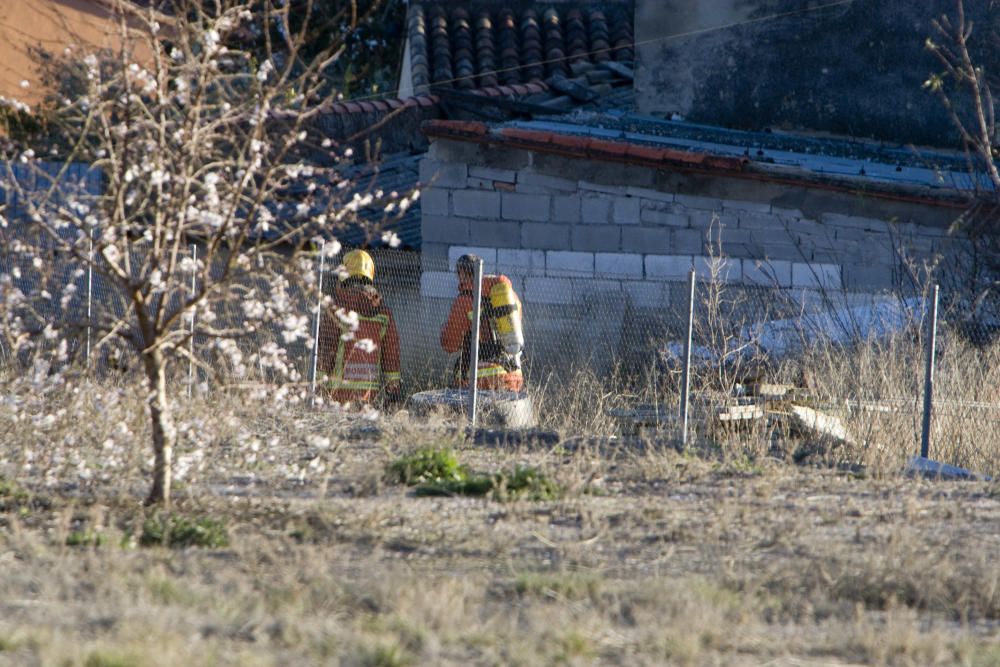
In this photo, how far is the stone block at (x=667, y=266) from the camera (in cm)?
1361

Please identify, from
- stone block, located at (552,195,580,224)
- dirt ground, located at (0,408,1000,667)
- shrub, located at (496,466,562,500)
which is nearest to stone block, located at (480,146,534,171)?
stone block, located at (552,195,580,224)

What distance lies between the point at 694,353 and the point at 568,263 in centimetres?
276

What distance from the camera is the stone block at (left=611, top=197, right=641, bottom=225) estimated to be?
14.1 meters

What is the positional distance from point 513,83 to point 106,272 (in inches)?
615

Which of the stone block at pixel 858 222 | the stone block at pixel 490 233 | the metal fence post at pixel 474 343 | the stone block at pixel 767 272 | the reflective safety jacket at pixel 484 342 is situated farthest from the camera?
the stone block at pixel 490 233

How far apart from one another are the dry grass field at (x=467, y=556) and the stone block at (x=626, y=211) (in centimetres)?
530

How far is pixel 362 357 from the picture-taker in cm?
1156

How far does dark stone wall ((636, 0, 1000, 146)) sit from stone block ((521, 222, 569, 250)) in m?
4.53

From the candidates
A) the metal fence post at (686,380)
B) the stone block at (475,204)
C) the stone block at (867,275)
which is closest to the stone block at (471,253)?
the stone block at (475,204)

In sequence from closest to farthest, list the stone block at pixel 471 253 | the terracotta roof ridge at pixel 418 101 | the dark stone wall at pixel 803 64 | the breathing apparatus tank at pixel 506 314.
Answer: the breathing apparatus tank at pixel 506 314, the stone block at pixel 471 253, the dark stone wall at pixel 803 64, the terracotta roof ridge at pixel 418 101

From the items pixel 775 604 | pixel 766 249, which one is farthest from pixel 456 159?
pixel 775 604

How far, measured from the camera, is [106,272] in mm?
6504

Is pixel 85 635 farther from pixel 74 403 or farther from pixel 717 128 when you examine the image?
pixel 717 128

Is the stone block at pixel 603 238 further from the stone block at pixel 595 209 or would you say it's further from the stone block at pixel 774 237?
the stone block at pixel 774 237
